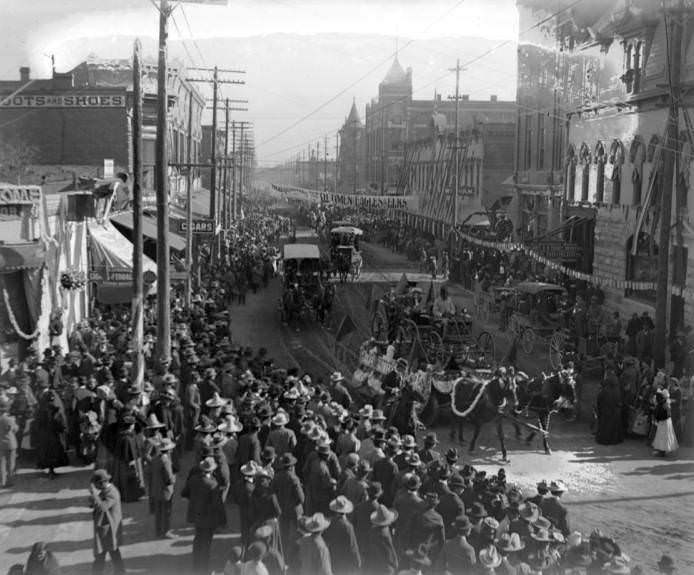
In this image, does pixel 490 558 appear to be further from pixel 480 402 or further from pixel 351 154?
pixel 351 154

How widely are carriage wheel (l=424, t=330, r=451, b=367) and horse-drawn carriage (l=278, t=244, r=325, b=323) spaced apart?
9897 millimetres

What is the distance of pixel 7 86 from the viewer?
45656mm

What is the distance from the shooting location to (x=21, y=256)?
843 inches

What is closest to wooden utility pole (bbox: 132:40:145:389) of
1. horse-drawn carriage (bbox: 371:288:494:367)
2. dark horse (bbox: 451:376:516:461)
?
horse-drawn carriage (bbox: 371:288:494:367)

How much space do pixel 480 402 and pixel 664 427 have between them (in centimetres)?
320

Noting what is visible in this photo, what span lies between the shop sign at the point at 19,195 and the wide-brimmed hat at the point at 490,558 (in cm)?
1532

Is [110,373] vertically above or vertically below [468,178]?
below

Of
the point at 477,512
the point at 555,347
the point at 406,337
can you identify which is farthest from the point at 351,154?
the point at 477,512

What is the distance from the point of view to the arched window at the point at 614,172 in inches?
1229

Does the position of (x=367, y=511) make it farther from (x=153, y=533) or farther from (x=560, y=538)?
(x=153, y=533)

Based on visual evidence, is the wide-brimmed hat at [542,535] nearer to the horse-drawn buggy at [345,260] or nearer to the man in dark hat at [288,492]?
the man in dark hat at [288,492]

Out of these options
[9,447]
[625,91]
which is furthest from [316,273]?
[9,447]

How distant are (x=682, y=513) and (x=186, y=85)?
4680cm

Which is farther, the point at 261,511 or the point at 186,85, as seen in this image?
the point at 186,85
